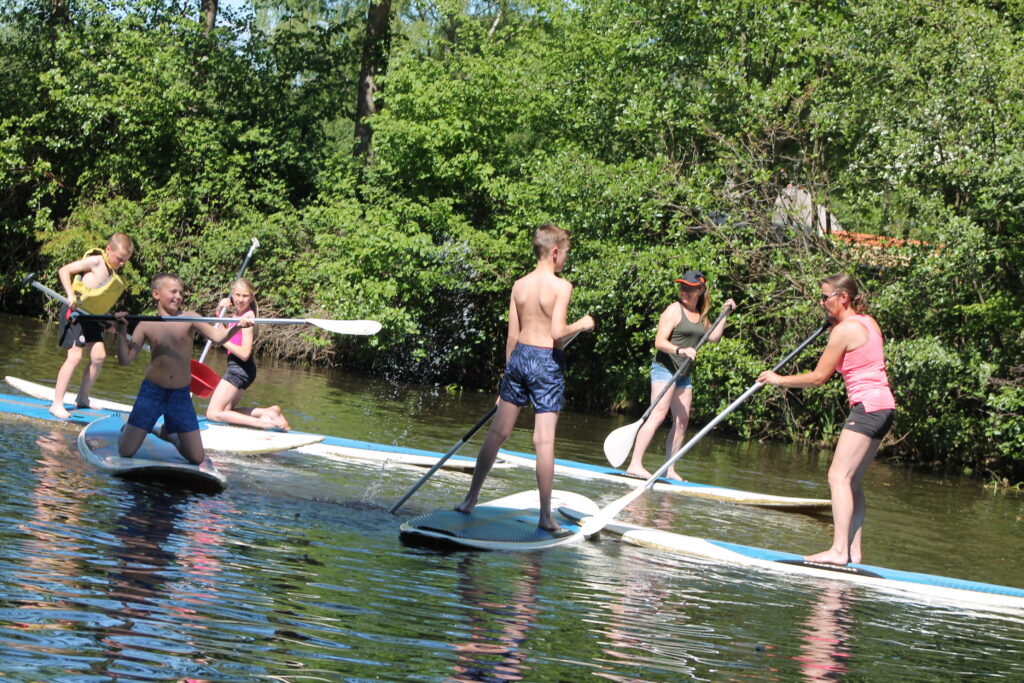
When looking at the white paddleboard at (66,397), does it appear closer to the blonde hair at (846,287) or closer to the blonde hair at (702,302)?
the blonde hair at (702,302)

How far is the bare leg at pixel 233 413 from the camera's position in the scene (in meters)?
9.69

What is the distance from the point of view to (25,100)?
24297 mm

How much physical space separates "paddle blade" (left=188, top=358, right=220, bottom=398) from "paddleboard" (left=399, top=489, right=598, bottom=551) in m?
3.19

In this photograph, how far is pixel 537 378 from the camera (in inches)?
269

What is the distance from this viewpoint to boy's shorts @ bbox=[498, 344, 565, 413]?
22.4ft

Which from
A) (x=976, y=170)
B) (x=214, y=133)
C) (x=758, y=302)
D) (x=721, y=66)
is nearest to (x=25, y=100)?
(x=214, y=133)

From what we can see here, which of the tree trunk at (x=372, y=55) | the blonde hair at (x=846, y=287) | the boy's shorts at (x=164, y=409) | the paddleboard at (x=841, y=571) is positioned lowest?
the paddleboard at (x=841, y=571)

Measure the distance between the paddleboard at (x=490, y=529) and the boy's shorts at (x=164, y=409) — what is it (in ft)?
5.80

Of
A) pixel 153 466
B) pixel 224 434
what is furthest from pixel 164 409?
pixel 224 434

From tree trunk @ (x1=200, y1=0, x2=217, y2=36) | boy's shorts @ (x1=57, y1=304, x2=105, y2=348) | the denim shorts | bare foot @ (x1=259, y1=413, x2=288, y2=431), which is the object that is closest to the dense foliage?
tree trunk @ (x1=200, y1=0, x2=217, y2=36)

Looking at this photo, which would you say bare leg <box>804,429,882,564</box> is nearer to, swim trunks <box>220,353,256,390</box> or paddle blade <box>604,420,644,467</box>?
paddle blade <box>604,420,644,467</box>

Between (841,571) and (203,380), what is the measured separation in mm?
5485

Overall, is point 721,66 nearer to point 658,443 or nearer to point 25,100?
point 658,443

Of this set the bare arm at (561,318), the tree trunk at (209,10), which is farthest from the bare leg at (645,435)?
the tree trunk at (209,10)
